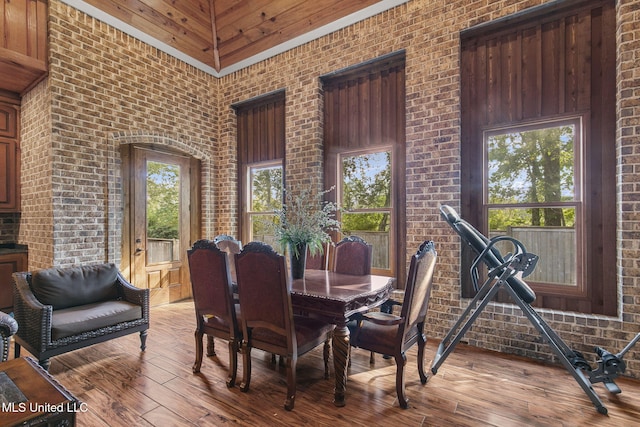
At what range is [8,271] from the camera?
379 cm

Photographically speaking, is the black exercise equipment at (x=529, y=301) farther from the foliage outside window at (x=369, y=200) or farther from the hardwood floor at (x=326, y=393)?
the foliage outside window at (x=369, y=200)

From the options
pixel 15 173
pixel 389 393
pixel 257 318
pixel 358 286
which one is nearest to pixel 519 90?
pixel 358 286

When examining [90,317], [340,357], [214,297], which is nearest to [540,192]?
[340,357]

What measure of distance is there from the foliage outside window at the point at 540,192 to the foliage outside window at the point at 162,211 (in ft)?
14.4

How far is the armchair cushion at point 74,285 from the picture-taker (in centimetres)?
291

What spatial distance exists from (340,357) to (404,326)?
49 cm

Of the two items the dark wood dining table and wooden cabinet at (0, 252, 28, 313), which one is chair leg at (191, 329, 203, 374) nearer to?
the dark wood dining table

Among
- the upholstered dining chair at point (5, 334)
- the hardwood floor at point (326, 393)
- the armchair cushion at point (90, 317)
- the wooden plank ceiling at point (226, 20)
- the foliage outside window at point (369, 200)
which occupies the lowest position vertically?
the hardwood floor at point (326, 393)

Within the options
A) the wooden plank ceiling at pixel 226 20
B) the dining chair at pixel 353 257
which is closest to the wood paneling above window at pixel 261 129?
the wooden plank ceiling at pixel 226 20

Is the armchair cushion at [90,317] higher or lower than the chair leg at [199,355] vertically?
higher

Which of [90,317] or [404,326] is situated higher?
[404,326]

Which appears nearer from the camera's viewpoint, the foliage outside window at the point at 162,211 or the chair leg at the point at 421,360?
the chair leg at the point at 421,360

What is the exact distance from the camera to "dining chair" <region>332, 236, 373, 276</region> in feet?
10.5

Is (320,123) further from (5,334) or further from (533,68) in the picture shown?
(5,334)
